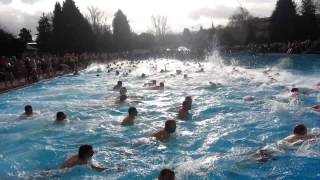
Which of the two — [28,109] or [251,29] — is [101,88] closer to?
[28,109]

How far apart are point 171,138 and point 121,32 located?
56.6m

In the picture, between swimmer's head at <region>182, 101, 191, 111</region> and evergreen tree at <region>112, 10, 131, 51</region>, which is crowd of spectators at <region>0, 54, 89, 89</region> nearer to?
swimmer's head at <region>182, 101, 191, 111</region>

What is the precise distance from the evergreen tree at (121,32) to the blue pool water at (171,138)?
46315 millimetres

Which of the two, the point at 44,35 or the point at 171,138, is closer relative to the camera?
the point at 171,138

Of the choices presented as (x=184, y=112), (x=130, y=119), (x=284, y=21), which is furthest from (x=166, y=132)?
(x=284, y=21)

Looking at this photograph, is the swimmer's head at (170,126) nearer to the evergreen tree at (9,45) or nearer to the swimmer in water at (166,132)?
the swimmer in water at (166,132)

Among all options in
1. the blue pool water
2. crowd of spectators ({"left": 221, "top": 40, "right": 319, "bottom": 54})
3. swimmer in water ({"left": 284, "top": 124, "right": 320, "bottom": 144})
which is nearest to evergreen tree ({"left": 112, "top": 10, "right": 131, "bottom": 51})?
crowd of spectators ({"left": 221, "top": 40, "right": 319, "bottom": 54})

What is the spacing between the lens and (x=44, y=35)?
51.0 m

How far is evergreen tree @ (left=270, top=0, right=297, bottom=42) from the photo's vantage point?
48562 mm

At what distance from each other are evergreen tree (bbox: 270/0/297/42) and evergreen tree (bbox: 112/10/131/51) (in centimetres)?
2369

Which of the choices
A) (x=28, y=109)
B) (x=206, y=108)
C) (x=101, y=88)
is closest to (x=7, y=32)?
(x=101, y=88)

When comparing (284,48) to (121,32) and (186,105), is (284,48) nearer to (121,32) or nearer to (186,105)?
(121,32)

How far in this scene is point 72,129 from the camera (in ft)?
38.5

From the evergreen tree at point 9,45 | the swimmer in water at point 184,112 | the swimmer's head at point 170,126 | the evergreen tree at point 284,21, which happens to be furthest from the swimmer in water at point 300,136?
the evergreen tree at point 284,21
